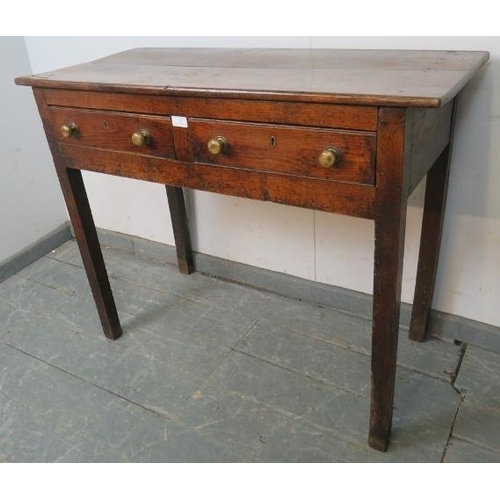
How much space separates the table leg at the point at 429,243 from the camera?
1305 mm

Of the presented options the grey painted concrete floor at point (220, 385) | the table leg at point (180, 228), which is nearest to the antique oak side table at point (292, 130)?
the grey painted concrete floor at point (220, 385)

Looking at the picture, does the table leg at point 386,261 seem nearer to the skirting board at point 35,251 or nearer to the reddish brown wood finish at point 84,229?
the reddish brown wood finish at point 84,229

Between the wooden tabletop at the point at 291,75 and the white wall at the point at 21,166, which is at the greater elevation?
the wooden tabletop at the point at 291,75

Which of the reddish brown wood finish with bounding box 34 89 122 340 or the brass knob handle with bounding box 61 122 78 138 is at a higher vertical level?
the brass knob handle with bounding box 61 122 78 138

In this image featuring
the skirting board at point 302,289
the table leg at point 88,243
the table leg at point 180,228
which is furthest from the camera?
the table leg at point 180,228

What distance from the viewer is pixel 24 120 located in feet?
6.58

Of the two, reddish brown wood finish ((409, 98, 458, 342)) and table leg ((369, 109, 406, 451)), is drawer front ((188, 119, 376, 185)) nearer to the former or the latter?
table leg ((369, 109, 406, 451))

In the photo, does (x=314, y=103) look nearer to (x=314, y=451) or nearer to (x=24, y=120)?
(x=314, y=451)

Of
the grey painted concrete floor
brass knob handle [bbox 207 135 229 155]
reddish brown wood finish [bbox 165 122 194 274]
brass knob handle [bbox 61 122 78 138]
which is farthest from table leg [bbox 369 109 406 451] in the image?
reddish brown wood finish [bbox 165 122 194 274]

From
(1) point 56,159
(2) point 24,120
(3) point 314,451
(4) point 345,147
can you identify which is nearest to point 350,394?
(3) point 314,451

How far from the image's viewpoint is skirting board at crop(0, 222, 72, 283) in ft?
6.78

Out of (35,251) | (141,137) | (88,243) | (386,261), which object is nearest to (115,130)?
(141,137)

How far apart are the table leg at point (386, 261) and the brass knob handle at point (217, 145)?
0.32m

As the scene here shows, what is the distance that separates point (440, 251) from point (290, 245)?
49 cm
